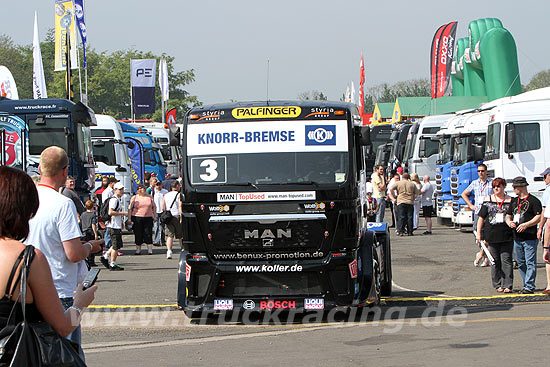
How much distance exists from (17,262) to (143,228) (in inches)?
678

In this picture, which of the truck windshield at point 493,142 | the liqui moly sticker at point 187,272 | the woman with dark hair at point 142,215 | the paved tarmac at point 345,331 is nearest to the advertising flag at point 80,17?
the woman with dark hair at point 142,215

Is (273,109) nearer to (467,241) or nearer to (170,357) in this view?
(170,357)

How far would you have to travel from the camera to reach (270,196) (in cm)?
1062

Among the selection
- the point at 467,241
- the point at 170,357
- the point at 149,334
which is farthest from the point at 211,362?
the point at 467,241

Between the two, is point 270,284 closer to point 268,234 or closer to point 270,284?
point 270,284

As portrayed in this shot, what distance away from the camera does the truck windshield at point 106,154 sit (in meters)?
30.8

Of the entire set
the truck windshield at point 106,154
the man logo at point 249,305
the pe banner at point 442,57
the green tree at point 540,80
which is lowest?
the man logo at point 249,305

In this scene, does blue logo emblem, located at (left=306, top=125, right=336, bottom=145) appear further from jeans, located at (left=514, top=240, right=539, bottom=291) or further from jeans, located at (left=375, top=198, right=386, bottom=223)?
jeans, located at (left=375, top=198, right=386, bottom=223)

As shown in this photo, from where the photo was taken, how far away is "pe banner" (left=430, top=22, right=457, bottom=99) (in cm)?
5722

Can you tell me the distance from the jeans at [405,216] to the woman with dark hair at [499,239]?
12.1 metres

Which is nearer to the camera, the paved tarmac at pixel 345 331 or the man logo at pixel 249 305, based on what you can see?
the paved tarmac at pixel 345 331

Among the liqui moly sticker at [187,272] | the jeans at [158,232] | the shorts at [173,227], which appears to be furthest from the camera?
the jeans at [158,232]

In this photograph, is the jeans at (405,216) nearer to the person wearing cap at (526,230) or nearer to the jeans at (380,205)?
the jeans at (380,205)

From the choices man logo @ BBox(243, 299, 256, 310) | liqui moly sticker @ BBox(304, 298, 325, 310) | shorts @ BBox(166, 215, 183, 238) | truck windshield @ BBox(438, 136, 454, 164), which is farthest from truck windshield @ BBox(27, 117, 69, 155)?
liqui moly sticker @ BBox(304, 298, 325, 310)
